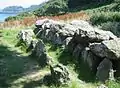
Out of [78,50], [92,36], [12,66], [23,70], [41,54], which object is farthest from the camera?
[41,54]

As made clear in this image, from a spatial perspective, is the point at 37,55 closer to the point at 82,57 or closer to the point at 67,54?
the point at 67,54

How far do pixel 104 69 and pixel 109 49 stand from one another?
80 cm

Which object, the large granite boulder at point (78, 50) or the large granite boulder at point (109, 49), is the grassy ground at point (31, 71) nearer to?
the large granite boulder at point (78, 50)

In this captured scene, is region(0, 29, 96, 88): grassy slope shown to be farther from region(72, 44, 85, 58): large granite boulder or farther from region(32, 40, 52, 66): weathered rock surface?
region(72, 44, 85, 58): large granite boulder

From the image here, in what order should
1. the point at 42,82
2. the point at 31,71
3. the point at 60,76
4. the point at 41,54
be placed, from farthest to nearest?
the point at 41,54
the point at 31,71
the point at 42,82
the point at 60,76

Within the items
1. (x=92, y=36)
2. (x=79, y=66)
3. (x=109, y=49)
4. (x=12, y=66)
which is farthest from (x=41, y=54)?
(x=109, y=49)

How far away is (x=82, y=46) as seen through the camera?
1750cm

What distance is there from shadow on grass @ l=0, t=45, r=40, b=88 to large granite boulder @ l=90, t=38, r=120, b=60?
12.2 ft

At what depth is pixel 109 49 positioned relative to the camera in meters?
13.9

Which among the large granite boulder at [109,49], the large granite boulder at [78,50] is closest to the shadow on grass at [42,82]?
the large granite boulder at [109,49]

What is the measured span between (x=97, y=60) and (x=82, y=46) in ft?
8.03

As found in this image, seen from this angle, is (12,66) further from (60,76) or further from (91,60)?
(60,76)

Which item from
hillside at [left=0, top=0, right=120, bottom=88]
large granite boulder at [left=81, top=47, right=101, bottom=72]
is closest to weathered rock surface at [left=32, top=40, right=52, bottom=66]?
hillside at [left=0, top=0, right=120, bottom=88]

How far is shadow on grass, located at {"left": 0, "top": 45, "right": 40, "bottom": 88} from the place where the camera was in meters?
15.3
